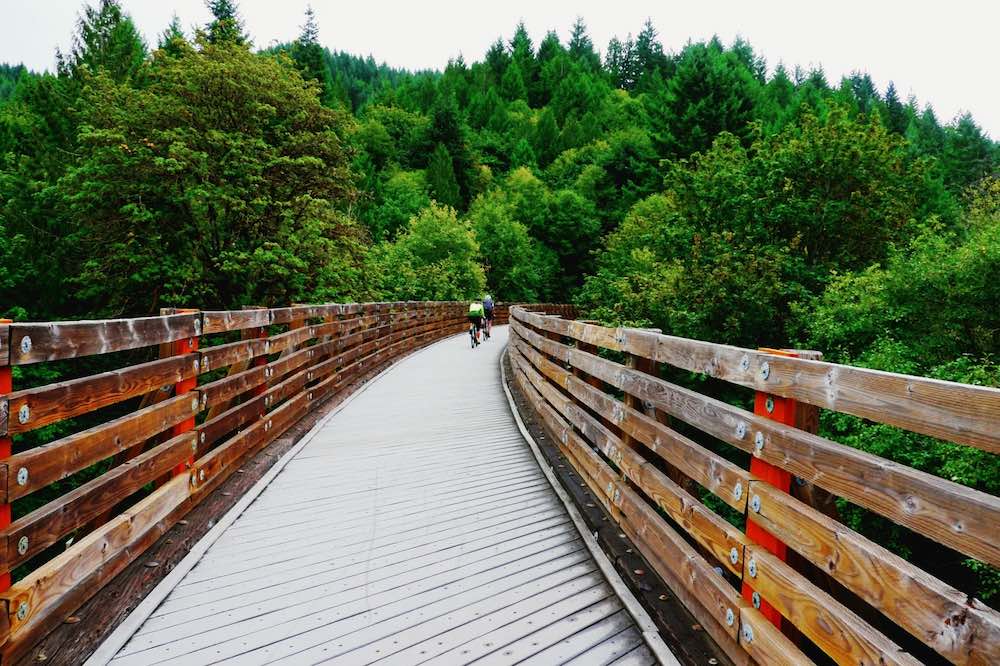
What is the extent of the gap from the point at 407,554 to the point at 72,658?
165cm

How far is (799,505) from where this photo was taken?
6.77ft

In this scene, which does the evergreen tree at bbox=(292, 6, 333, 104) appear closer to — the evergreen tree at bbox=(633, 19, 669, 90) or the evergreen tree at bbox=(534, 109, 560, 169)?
the evergreen tree at bbox=(534, 109, 560, 169)

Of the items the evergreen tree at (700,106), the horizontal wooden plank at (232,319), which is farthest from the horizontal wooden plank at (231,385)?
the evergreen tree at (700,106)

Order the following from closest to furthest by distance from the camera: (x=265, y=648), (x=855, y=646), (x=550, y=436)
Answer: (x=855, y=646)
(x=265, y=648)
(x=550, y=436)

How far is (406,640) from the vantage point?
2.71m

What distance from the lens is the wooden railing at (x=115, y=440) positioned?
235 centimetres

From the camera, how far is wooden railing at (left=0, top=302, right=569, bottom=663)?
7.72ft

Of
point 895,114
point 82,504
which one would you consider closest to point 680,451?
point 82,504

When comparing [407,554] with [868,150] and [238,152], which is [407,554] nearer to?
[238,152]

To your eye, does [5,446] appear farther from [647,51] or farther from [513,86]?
[647,51]

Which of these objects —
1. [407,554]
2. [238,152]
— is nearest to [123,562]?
[407,554]

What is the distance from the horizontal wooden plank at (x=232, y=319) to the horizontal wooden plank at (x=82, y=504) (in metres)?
0.88

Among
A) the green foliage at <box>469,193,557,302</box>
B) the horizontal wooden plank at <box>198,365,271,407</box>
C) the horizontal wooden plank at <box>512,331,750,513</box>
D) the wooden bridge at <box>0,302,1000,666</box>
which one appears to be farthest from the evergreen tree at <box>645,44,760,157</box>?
the wooden bridge at <box>0,302,1000,666</box>

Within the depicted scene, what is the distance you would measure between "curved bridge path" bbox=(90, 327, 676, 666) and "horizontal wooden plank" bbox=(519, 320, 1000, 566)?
1031mm
